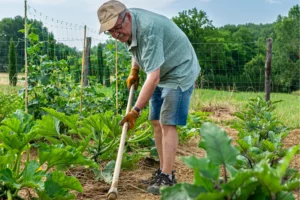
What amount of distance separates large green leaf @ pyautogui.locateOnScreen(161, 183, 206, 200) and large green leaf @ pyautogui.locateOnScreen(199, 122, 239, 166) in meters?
0.10

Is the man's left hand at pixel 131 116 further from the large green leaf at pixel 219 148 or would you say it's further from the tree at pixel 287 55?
the tree at pixel 287 55

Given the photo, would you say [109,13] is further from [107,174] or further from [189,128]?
[189,128]

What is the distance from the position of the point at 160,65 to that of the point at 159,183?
1059 millimetres

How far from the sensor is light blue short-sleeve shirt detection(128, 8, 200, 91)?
3235 mm

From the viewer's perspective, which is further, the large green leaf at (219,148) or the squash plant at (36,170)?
the squash plant at (36,170)

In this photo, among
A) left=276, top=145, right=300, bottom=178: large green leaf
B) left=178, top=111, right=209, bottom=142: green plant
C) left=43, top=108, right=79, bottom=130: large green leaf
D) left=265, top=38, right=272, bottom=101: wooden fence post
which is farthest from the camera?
left=265, top=38, right=272, bottom=101: wooden fence post

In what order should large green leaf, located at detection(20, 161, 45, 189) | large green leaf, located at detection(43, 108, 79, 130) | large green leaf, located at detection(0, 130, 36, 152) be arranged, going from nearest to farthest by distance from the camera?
large green leaf, located at detection(20, 161, 45, 189) < large green leaf, located at detection(0, 130, 36, 152) < large green leaf, located at detection(43, 108, 79, 130)

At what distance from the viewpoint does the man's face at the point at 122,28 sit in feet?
10.6

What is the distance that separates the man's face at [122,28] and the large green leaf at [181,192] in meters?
2.01

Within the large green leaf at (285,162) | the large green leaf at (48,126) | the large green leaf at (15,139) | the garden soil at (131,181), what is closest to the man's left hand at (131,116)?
the garden soil at (131,181)

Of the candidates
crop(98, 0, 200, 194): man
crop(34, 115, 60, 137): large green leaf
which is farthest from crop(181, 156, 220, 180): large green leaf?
crop(34, 115, 60, 137): large green leaf

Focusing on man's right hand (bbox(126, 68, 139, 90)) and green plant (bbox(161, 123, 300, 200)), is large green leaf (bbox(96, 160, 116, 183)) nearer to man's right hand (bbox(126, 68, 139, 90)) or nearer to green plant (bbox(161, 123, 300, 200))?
man's right hand (bbox(126, 68, 139, 90))

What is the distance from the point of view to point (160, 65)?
3203mm

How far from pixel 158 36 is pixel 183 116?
0.73m
